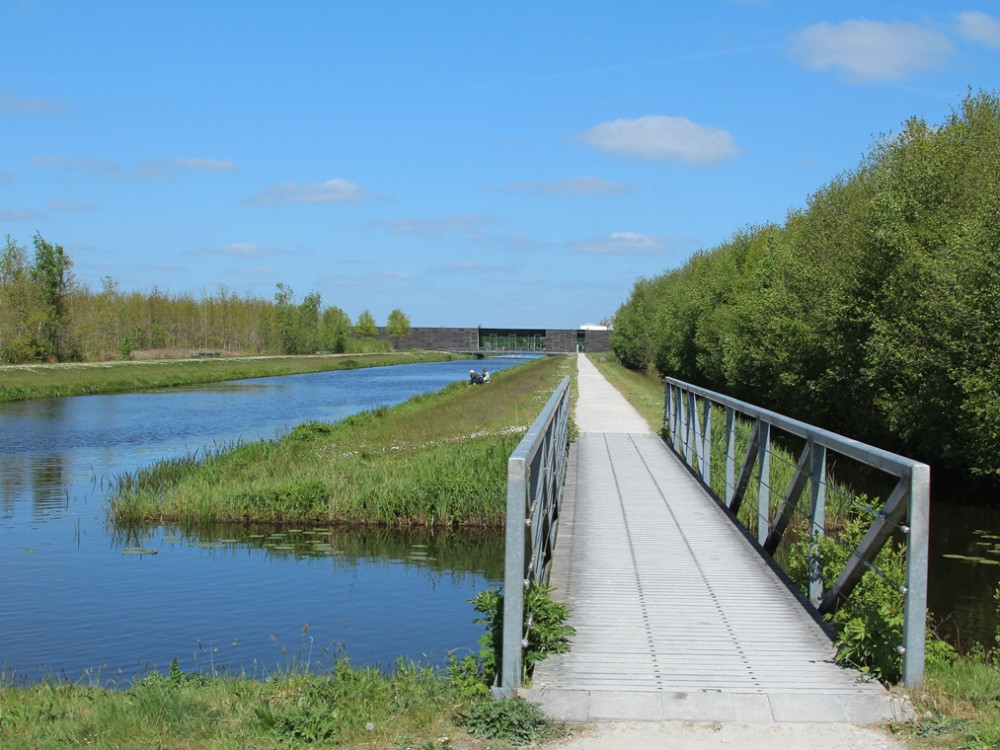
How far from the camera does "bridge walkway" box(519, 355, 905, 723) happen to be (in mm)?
5316

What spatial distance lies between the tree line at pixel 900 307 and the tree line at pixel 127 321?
147 feet

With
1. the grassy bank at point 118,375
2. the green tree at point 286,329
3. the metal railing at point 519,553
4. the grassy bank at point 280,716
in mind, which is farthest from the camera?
the green tree at point 286,329

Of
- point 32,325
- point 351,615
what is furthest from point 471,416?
point 32,325

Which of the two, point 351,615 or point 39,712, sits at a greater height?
point 39,712

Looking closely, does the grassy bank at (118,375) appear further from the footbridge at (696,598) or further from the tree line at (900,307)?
the footbridge at (696,598)

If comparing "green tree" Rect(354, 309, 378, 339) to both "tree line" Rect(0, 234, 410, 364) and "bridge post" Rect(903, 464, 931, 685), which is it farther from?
"bridge post" Rect(903, 464, 931, 685)

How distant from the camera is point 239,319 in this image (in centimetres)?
10894

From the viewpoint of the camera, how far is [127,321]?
90500 millimetres

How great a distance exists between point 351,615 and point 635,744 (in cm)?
627

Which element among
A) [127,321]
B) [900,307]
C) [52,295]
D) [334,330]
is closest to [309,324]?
[334,330]

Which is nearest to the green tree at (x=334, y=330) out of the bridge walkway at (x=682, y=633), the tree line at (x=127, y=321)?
the tree line at (x=127, y=321)

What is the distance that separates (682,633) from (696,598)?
0.93 metres

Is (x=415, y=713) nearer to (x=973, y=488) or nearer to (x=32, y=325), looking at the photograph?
(x=973, y=488)

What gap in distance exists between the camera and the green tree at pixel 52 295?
65.4 meters
